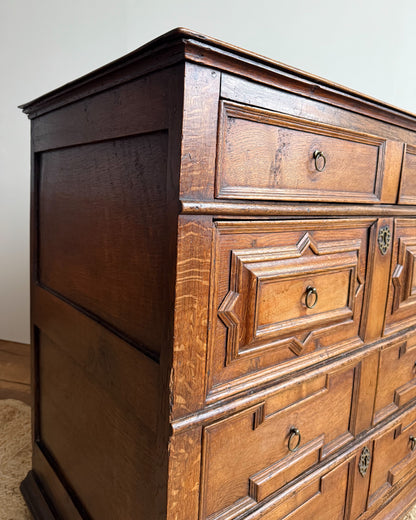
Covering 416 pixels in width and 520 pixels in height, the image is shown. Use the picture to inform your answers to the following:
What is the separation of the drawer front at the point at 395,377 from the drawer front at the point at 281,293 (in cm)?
22

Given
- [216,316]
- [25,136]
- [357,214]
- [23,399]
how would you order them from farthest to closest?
[25,136]
[23,399]
[357,214]
[216,316]

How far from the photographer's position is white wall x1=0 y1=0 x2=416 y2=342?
1.93 m

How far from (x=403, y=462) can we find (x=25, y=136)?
2186 millimetres

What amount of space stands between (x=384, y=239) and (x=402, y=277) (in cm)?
16

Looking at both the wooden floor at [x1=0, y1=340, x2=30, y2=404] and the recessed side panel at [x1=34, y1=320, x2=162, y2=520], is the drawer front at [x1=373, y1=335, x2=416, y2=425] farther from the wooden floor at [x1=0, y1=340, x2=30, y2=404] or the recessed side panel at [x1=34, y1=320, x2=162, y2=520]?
the wooden floor at [x1=0, y1=340, x2=30, y2=404]

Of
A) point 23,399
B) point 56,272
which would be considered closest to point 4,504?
point 23,399

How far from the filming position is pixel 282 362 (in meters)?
0.86

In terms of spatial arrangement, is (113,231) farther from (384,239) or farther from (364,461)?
(364,461)

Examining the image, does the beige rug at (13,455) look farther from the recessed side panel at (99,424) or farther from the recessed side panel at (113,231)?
the recessed side panel at (113,231)

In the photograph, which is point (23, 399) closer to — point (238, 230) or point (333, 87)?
point (238, 230)

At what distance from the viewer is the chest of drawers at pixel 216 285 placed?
26.8 inches

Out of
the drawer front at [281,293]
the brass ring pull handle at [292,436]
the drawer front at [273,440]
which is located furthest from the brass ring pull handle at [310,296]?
the brass ring pull handle at [292,436]

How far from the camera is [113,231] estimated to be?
2.76ft

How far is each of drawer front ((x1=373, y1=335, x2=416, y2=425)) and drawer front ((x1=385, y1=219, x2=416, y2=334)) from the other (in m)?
0.06
